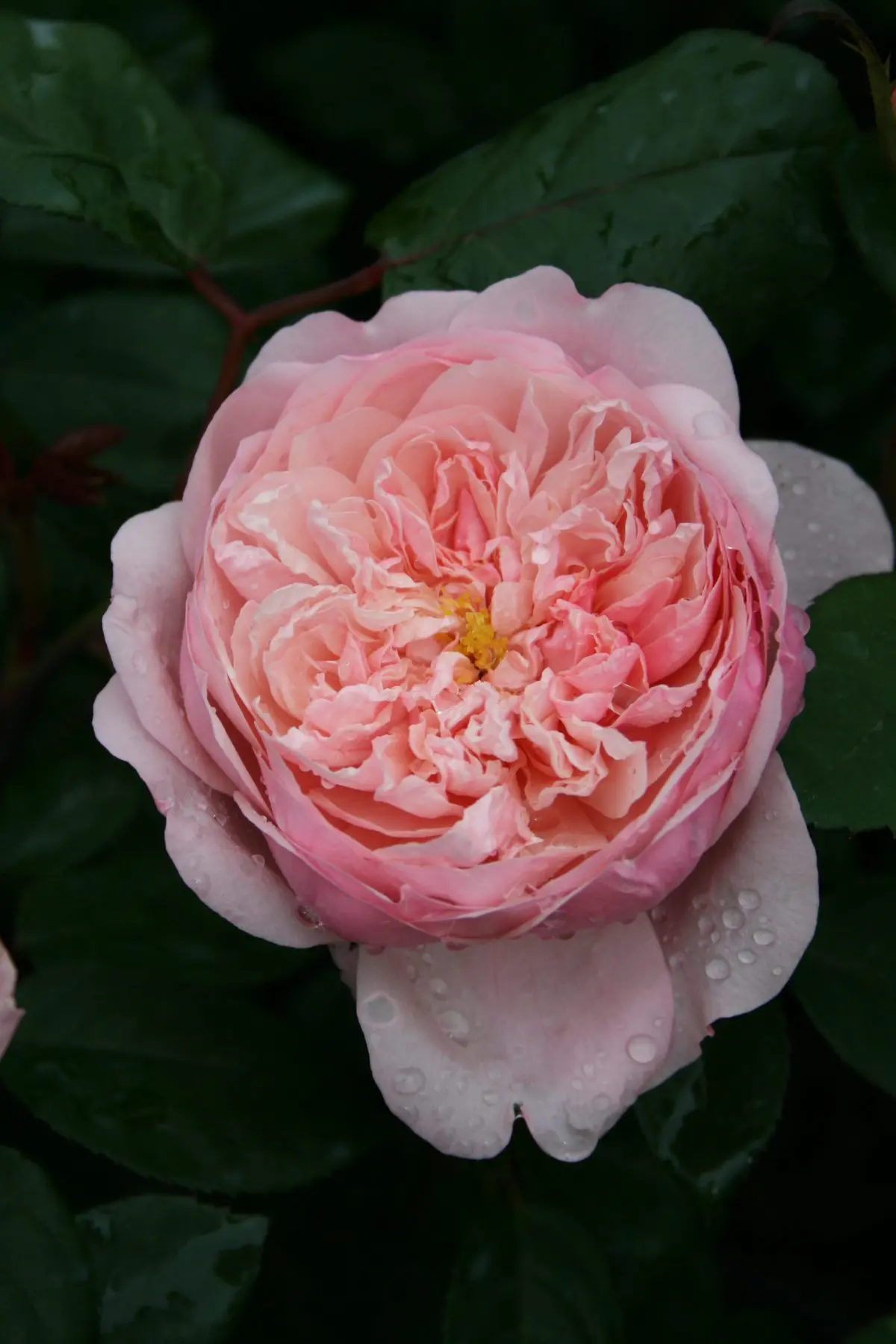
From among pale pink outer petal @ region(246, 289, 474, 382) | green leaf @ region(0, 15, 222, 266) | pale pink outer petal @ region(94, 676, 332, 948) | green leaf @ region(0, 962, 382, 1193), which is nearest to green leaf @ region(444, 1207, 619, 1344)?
green leaf @ region(0, 962, 382, 1193)

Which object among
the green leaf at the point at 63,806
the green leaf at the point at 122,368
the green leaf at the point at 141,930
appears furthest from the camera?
the green leaf at the point at 122,368

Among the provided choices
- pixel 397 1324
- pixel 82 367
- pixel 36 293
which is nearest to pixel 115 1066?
pixel 397 1324

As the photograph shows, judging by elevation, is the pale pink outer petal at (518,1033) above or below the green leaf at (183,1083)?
above

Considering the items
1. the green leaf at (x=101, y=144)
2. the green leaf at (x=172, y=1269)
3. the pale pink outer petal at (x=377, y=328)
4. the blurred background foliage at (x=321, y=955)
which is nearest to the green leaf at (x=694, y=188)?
the blurred background foliage at (x=321, y=955)

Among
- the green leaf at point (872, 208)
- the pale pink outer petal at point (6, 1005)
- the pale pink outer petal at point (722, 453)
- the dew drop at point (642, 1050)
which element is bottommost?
the dew drop at point (642, 1050)

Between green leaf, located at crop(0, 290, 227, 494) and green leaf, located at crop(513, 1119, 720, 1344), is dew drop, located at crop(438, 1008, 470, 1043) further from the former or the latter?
→ green leaf, located at crop(0, 290, 227, 494)

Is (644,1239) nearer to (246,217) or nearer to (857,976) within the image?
(857,976)

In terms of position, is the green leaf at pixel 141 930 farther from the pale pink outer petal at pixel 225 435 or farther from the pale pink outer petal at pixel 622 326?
the pale pink outer petal at pixel 622 326

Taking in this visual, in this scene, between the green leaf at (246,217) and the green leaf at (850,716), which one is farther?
the green leaf at (246,217)

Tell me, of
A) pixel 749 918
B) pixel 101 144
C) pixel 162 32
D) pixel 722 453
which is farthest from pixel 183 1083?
pixel 162 32
